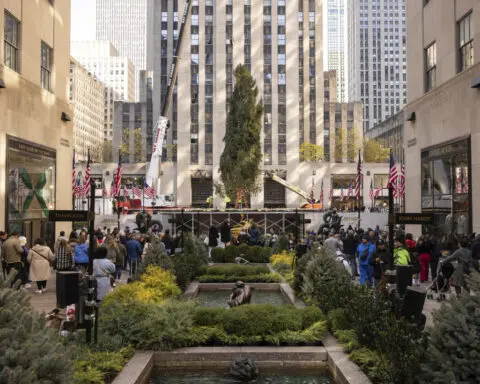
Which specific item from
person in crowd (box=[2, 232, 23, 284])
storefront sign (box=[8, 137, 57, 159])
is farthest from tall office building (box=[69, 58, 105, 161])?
person in crowd (box=[2, 232, 23, 284])

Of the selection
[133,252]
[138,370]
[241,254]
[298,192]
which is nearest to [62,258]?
[133,252]

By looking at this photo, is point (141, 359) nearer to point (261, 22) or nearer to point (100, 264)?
point (100, 264)

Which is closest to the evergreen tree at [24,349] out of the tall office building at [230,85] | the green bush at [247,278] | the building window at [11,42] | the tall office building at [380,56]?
the green bush at [247,278]

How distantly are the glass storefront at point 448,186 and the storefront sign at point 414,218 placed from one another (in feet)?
41.7

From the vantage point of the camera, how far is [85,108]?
167 metres

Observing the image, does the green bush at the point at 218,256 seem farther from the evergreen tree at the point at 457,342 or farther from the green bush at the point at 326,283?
the evergreen tree at the point at 457,342

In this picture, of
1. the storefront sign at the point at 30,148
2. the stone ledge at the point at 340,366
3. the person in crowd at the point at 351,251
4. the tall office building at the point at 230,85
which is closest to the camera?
the stone ledge at the point at 340,366

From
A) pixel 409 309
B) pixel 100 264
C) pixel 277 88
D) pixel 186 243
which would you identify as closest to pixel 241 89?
pixel 277 88

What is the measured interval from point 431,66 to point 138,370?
23021 millimetres

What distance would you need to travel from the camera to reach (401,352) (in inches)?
286

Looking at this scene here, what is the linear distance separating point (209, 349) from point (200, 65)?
78488 mm

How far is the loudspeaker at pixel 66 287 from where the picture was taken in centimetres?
908

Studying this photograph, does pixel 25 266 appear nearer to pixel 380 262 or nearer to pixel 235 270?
pixel 235 270

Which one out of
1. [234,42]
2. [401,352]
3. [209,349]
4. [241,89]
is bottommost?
[209,349]
